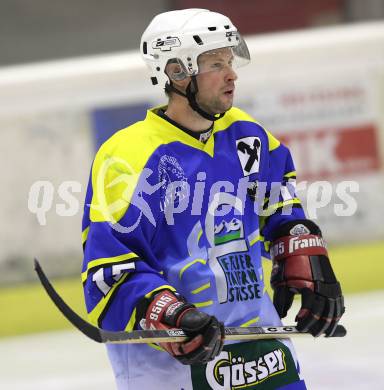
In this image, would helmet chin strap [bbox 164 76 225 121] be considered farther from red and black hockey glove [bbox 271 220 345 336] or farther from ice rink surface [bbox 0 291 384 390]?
ice rink surface [bbox 0 291 384 390]

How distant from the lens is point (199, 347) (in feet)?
6.97

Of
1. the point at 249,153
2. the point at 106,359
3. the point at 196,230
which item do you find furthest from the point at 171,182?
the point at 106,359

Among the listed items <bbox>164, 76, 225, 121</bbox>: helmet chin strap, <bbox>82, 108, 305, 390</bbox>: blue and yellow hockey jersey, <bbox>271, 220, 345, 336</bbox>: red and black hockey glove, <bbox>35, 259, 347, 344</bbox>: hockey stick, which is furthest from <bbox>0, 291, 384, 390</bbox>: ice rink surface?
<bbox>35, 259, 347, 344</bbox>: hockey stick

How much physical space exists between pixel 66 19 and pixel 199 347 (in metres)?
6.85

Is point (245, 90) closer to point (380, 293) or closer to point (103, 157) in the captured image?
point (380, 293)

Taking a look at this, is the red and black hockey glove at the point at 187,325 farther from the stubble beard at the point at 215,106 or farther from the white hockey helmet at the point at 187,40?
the white hockey helmet at the point at 187,40

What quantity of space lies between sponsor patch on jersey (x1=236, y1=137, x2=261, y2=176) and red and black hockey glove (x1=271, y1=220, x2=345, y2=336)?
19cm

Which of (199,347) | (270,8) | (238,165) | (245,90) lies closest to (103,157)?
(238,165)

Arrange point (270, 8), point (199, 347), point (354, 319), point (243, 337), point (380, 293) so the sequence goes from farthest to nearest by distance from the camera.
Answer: point (270, 8), point (380, 293), point (354, 319), point (243, 337), point (199, 347)

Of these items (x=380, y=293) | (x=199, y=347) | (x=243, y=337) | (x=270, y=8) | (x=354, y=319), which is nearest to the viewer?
(x=199, y=347)

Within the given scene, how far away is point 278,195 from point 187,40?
430 mm

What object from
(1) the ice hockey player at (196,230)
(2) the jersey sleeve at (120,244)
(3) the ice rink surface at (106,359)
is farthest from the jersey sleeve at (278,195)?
(3) the ice rink surface at (106,359)

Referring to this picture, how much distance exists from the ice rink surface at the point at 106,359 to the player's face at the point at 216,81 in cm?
174

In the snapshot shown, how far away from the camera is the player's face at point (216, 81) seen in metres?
2.42
